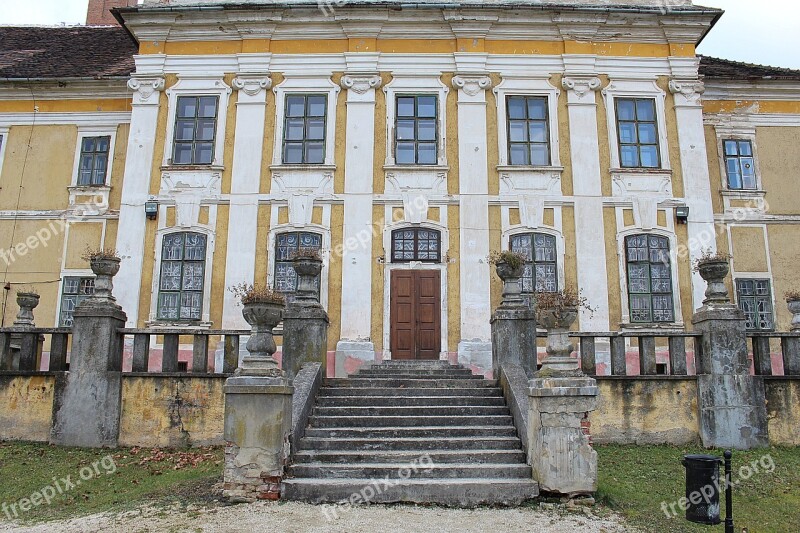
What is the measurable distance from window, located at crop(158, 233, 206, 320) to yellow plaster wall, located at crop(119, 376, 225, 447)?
4507 mm

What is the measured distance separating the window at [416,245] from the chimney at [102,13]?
48.6ft

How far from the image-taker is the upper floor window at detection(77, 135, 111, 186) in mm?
18766

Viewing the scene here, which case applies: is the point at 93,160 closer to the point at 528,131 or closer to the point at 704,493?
the point at 528,131

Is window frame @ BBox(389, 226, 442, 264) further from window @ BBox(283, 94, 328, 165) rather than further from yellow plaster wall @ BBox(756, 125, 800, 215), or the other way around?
yellow plaster wall @ BBox(756, 125, 800, 215)

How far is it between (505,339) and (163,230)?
9.56 m

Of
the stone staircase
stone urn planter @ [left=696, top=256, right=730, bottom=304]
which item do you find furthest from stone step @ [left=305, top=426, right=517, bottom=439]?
stone urn planter @ [left=696, top=256, right=730, bottom=304]

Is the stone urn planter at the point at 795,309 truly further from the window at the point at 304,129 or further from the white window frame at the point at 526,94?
the window at the point at 304,129

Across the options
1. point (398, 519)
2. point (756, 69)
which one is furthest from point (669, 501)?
point (756, 69)

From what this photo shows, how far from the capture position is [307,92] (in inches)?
698

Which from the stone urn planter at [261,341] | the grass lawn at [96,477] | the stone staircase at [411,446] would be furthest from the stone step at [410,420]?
the grass lawn at [96,477]

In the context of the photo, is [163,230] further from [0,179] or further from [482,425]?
[482,425]

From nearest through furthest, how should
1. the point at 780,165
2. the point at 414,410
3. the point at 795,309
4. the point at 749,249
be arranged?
the point at 414,410 → the point at 795,309 → the point at 749,249 → the point at 780,165

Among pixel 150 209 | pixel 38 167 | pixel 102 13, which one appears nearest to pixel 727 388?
pixel 150 209

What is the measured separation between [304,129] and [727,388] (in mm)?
11311
